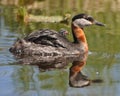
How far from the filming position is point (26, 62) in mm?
10156

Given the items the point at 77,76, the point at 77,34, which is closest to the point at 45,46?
the point at 77,34

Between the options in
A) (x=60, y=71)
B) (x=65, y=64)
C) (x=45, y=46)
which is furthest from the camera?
(x=45, y=46)

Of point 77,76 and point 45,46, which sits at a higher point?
point 77,76

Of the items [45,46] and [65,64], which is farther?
[45,46]

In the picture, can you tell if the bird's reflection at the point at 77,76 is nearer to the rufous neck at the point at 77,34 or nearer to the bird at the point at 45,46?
the bird at the point at 45,46

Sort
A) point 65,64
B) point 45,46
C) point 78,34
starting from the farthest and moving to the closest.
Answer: point 78,34, point 45,46, point 65,64

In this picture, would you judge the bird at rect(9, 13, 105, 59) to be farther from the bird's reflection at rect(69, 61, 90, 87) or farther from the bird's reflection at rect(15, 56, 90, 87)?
the bird's reflection at rect(69, 61, 90, 87)

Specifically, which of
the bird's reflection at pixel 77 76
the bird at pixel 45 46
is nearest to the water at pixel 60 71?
the bird's reflection at pixel 77 76

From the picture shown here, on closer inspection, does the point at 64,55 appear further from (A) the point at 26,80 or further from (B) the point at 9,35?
(A) the point at 26,80

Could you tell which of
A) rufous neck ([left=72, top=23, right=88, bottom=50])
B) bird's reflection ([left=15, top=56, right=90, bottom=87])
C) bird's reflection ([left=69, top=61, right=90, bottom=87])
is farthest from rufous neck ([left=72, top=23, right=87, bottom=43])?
bird's reflection ([left=69, top=61, right=90, bottom=87])

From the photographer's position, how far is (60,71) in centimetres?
945

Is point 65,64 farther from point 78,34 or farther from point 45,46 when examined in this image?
point 78,34

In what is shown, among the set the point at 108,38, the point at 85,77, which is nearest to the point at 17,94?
the point at 85,77

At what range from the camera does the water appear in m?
7.96
